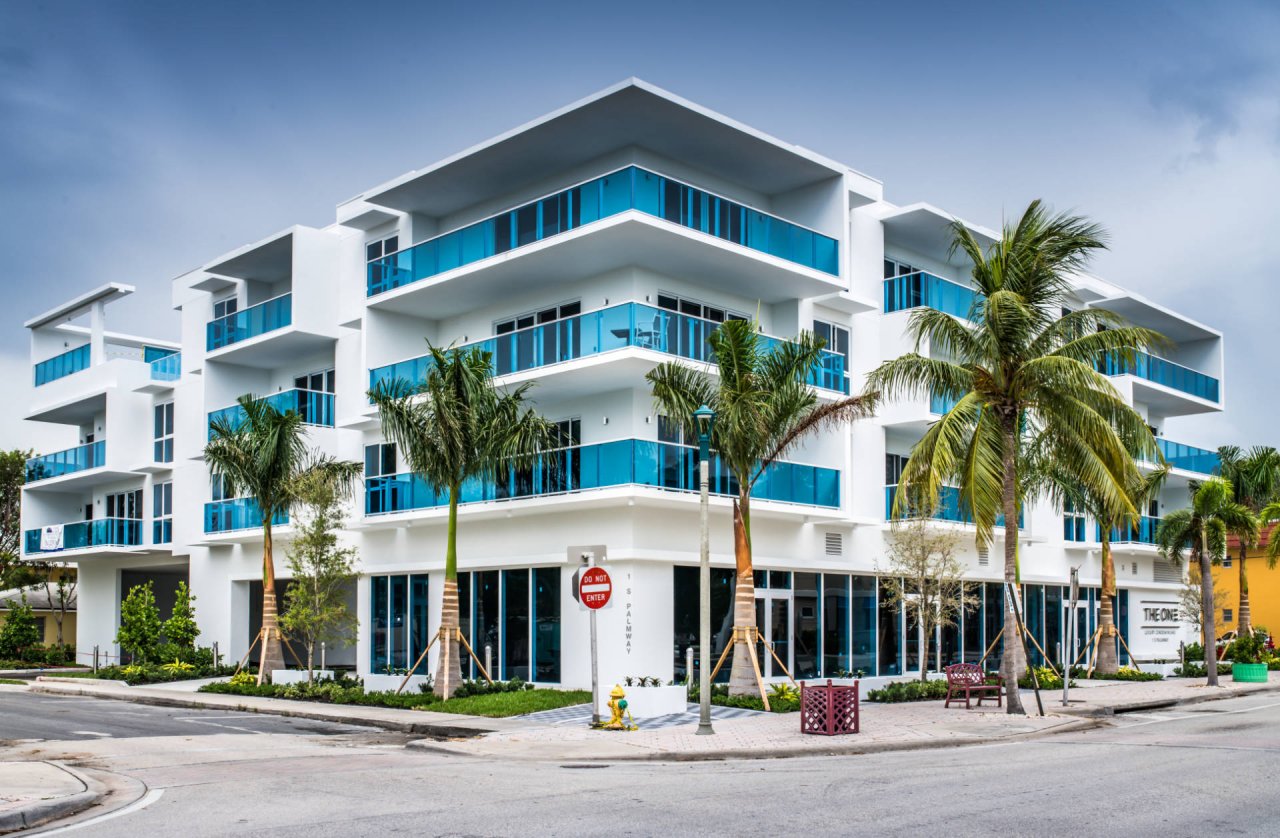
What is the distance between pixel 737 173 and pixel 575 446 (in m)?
8.28

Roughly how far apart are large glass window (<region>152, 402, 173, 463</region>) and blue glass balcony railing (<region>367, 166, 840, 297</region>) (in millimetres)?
13684

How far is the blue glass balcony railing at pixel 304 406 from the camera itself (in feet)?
114

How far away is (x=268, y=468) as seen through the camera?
2898 centimetres

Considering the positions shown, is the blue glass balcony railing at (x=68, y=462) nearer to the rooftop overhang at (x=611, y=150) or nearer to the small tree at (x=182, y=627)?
the small tree at (x=182, y=627)

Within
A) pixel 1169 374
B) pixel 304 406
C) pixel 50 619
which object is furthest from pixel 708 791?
pixel 50 619

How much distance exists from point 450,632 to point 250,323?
1521 cm

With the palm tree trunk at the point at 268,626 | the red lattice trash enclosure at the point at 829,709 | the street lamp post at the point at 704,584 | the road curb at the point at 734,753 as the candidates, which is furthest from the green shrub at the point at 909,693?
the palm tree trunk at the point at 268,626

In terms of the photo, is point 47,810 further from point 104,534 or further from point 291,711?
point 104,534

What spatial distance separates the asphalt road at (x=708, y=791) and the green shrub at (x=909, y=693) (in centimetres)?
683

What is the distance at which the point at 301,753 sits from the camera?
17.9 meters

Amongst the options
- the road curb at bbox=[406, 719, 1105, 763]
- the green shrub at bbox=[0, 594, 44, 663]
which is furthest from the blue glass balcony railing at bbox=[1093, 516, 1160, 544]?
the green shrub at bbox=[0, 594, 44, 663]

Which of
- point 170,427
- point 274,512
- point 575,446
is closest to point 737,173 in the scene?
point 575,446

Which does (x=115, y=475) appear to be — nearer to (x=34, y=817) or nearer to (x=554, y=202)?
(x=554, y=202)

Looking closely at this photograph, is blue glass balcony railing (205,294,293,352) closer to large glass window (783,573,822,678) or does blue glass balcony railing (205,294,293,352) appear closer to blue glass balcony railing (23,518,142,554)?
blue glass balcony railing (23,518,142,554)
